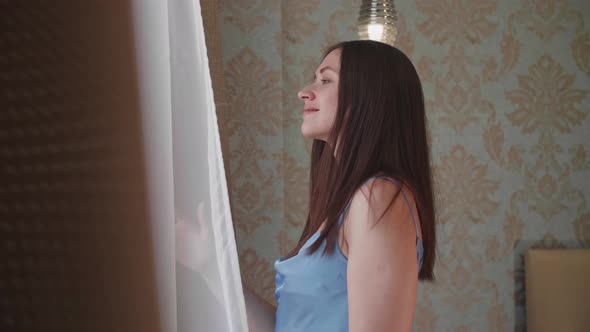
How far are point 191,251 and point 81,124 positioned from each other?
15 centimetres

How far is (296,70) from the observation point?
2.38 meters

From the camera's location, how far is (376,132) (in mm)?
1042

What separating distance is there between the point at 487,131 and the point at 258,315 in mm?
1756

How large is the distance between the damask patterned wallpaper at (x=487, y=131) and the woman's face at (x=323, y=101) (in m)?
1.20

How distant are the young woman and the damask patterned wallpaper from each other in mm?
1237

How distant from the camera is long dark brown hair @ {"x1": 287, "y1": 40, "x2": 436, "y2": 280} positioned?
3.32 ft

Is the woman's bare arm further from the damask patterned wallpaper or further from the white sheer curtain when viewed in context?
the damask patterned wallpaper

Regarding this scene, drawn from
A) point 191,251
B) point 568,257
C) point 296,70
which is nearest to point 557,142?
point 568,257

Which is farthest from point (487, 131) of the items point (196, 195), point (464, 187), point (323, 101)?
point (196, 195)

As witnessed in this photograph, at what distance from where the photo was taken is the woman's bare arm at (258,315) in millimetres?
1053

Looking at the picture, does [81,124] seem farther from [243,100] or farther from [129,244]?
[243,100]

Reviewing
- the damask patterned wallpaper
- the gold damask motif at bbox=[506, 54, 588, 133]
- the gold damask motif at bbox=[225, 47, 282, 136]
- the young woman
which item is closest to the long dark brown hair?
the young woman

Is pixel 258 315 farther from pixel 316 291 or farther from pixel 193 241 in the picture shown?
pixel 193 241

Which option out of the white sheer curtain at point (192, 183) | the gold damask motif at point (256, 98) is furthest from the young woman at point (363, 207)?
the gold damask motif at point (256, 98)
